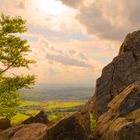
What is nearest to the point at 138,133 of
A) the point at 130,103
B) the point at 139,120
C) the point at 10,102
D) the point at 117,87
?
the point at 139,120

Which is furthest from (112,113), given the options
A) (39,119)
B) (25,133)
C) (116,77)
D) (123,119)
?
(39,119)

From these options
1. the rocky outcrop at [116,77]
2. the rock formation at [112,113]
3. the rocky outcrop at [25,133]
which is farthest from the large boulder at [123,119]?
the rocky outcrop at [116,77]

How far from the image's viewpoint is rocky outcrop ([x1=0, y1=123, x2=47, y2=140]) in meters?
37.5

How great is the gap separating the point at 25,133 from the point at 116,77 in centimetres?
1500

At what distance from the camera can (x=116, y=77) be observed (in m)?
45.8

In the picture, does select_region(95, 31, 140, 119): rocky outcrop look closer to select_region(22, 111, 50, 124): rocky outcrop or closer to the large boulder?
the large boulder

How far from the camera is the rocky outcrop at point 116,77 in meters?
44.8

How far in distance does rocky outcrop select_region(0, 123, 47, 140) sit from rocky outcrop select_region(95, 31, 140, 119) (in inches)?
363

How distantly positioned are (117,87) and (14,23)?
73.9 feet

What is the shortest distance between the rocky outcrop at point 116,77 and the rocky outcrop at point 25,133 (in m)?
9.21

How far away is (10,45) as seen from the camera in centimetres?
5666

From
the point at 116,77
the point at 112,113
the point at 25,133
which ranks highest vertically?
the point at 116,77

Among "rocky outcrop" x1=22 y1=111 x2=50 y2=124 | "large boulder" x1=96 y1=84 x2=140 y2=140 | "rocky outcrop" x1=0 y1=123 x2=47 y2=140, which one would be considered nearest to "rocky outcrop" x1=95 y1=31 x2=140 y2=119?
"large boulder" x1=96 y1=84 x2=140 y2=140

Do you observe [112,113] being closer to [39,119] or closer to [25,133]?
[25,133]
